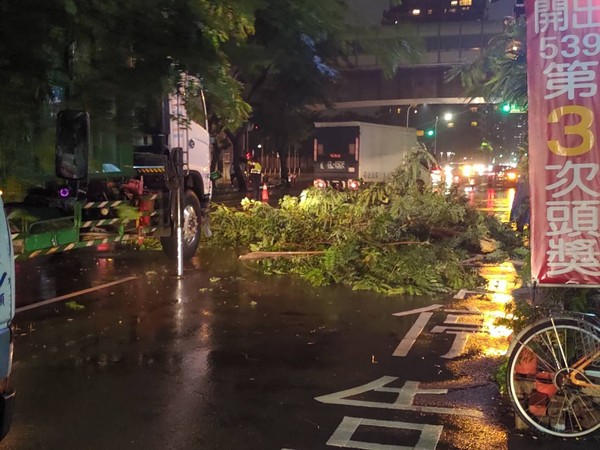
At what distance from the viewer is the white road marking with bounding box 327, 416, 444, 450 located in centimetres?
440

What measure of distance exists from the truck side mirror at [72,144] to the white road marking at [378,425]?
2651 millimetres

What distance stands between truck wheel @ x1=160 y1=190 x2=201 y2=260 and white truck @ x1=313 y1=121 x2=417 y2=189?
602 inches

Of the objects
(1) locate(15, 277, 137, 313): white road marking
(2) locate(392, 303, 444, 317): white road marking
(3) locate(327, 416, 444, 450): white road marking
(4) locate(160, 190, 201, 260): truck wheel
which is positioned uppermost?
(4) locate(160, 190, 201, 260): truck wheel

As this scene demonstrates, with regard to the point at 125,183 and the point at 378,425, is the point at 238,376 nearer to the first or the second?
the point at 378,425

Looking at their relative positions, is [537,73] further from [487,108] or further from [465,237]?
[465,237]

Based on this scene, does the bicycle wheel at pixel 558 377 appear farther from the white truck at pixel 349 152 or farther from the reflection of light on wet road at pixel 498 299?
the white truck at pixel 349 152

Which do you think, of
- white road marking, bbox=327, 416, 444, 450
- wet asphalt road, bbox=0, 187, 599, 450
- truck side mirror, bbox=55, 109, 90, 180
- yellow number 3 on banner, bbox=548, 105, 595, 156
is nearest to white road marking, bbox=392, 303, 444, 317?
wet asphalt road, bbox=0, 187, 599, 450

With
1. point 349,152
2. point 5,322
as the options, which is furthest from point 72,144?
point 349,152

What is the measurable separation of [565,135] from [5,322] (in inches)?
140

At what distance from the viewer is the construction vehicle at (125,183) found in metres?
4.26

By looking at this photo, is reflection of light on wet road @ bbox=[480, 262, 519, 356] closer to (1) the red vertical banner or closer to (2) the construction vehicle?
(1) the red vertical banner

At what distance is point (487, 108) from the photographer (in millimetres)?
6957

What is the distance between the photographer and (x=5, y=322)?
3469mm

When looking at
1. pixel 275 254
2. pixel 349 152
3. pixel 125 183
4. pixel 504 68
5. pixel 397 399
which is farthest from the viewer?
pixel 349 152
